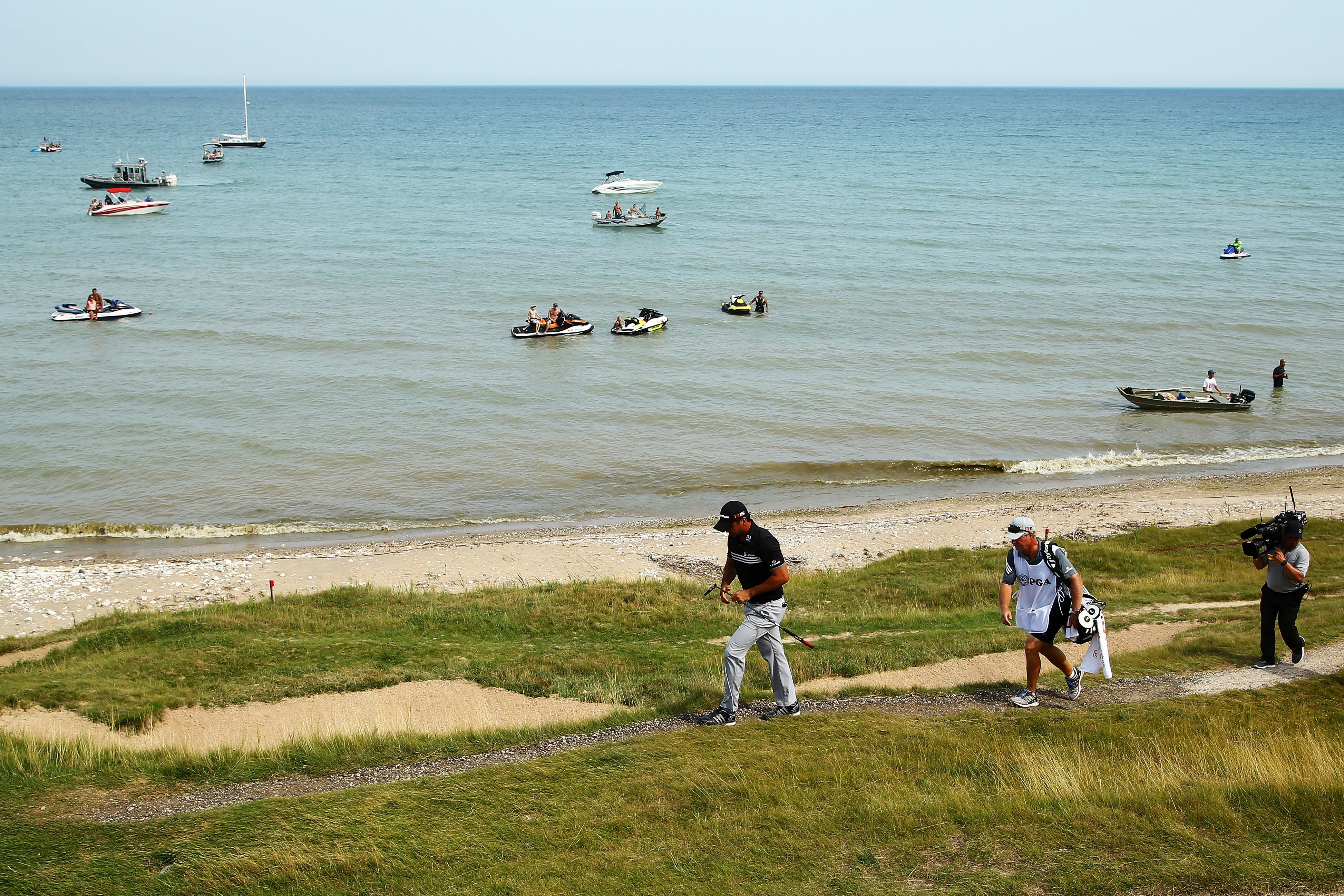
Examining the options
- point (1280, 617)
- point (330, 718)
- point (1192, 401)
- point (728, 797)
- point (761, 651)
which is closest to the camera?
point (728, 797)

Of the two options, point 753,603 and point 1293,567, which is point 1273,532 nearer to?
point 1293,567

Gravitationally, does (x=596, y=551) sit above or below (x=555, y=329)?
below

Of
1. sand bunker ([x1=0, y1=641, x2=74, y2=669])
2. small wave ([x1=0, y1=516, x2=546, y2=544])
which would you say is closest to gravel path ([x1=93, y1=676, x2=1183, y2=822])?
sand bunker ([x1=0, y1=641, x2=74, y2=669])

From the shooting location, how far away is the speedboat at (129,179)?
3216 inches

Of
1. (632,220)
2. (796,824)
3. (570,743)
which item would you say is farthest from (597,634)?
(632,220)

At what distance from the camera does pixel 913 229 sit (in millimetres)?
65812

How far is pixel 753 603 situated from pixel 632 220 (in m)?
58.3

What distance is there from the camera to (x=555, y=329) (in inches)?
1639

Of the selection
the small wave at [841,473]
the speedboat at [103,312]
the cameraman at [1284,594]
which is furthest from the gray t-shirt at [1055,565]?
the speedboat at [103,312]

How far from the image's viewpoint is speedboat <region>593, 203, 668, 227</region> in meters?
65.6

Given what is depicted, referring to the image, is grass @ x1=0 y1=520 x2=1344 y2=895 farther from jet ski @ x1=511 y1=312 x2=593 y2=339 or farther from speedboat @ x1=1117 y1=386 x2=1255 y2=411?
jet ski @ x1=511 y1=312 x2=593 y2=339

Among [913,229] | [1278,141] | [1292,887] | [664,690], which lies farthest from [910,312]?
[1278,141]

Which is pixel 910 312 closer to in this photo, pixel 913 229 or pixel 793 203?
pixel 913 229

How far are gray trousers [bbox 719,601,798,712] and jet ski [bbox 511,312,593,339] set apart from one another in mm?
32699
